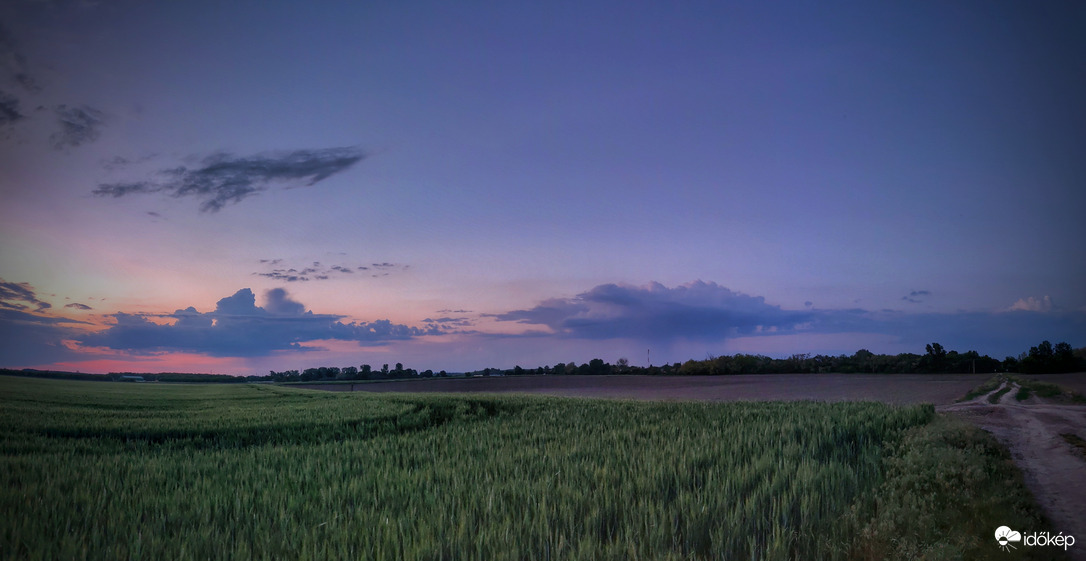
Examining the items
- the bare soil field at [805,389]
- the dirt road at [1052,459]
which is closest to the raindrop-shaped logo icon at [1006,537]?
the dirt road at [1052,459]

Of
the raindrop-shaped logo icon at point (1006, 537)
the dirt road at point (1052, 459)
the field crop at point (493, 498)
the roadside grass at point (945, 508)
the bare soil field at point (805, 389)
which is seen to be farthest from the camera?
the bare soil field at point (805, 389)

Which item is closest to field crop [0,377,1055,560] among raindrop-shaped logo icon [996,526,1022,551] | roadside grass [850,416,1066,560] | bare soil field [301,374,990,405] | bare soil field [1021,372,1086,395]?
roadside grass [850,416,1066,560]

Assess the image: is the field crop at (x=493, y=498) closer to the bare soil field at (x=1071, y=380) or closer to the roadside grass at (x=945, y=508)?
the roadside grass at (x=945, y=508)

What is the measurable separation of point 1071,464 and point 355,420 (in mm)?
17664

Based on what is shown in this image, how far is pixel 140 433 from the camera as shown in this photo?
13.2 metres

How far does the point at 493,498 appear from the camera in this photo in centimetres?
571

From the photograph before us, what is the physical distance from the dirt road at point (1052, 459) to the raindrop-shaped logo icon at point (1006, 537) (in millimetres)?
346

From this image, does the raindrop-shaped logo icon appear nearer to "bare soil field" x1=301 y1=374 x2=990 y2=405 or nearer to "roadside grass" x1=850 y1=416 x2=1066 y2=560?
"roadside grass" x1=850 y1=416 x2=1066 y2=560

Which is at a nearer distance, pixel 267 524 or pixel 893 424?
pixel 267 524

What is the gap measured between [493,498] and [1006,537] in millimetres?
5374

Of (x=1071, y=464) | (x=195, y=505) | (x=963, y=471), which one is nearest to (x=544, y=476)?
(x=195, y=505)

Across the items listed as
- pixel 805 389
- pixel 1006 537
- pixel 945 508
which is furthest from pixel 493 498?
pixel 805 389

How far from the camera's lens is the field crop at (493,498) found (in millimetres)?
4422

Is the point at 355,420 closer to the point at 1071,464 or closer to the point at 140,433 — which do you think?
the point at 140,433
